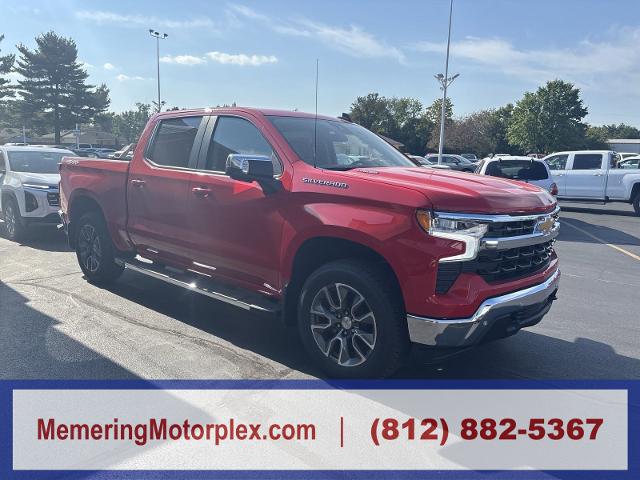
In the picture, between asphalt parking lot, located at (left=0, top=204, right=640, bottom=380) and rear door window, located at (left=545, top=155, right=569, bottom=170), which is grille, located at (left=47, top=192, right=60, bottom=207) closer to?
asphalt parking lot, located at (left=0, top=204, right=640, bottom=380)

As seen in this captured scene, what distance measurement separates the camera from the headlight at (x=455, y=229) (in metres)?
3.26

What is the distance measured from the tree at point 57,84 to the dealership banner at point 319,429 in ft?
209

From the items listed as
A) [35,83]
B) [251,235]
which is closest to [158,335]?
[251,235]

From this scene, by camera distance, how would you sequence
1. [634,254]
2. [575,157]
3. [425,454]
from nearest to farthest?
[425,454]
[634,254]
[575,157]

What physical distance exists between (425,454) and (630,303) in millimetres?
4615

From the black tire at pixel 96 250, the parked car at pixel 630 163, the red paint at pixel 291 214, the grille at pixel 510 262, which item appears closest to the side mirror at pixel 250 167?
the red paint at pixel 291 214

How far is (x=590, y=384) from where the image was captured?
3.95 metres

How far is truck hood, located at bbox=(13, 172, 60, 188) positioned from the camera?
30.9 feet

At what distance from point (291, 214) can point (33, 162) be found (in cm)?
866

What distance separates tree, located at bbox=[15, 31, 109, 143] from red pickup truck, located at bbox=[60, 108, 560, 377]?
61.7 metres

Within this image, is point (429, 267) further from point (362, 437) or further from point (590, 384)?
point (590, 384)

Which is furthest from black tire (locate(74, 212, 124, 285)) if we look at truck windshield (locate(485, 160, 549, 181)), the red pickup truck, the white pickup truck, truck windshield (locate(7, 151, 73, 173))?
the white pickup truck

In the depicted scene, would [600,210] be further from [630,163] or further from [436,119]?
[436,119]

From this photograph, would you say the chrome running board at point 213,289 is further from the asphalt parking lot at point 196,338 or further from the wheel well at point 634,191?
the wheel well at point 634,191
